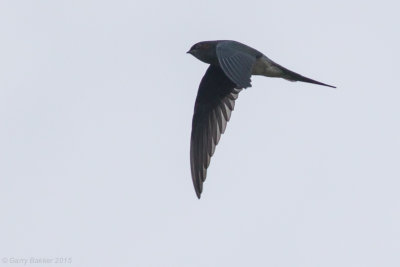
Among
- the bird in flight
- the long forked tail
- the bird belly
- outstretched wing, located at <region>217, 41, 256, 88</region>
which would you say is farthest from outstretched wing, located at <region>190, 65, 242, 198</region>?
outstretched wing, located at <region>217, 41, 256, 88</region>

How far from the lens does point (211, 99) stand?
37.1 feet

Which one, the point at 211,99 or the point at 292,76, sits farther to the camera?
the point at 211,99

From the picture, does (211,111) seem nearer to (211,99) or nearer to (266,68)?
(211,99)

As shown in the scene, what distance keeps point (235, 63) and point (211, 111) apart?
1.46m

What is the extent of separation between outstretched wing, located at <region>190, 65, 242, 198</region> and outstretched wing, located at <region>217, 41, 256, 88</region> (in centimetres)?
69

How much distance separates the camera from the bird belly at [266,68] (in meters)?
10.9

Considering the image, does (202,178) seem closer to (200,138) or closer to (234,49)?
(200,138)

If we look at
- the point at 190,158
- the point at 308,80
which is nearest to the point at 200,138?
the point at 190,158

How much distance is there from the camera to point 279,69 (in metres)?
11.1

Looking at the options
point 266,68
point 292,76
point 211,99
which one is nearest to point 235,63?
point 266,68

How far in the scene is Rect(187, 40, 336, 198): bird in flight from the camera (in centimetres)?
1099

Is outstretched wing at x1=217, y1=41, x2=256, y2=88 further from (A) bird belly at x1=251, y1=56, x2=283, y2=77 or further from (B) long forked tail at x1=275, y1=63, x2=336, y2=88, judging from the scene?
(B) long forked tail at x1=275, y1=63, x2=336, y2=88

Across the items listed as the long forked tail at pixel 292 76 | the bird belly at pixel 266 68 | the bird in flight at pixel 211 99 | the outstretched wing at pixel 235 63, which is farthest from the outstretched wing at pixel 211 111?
the outstretched wing at pixel 235 63

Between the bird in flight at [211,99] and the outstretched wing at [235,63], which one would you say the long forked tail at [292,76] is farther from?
the outstretched wing at [235,63]
